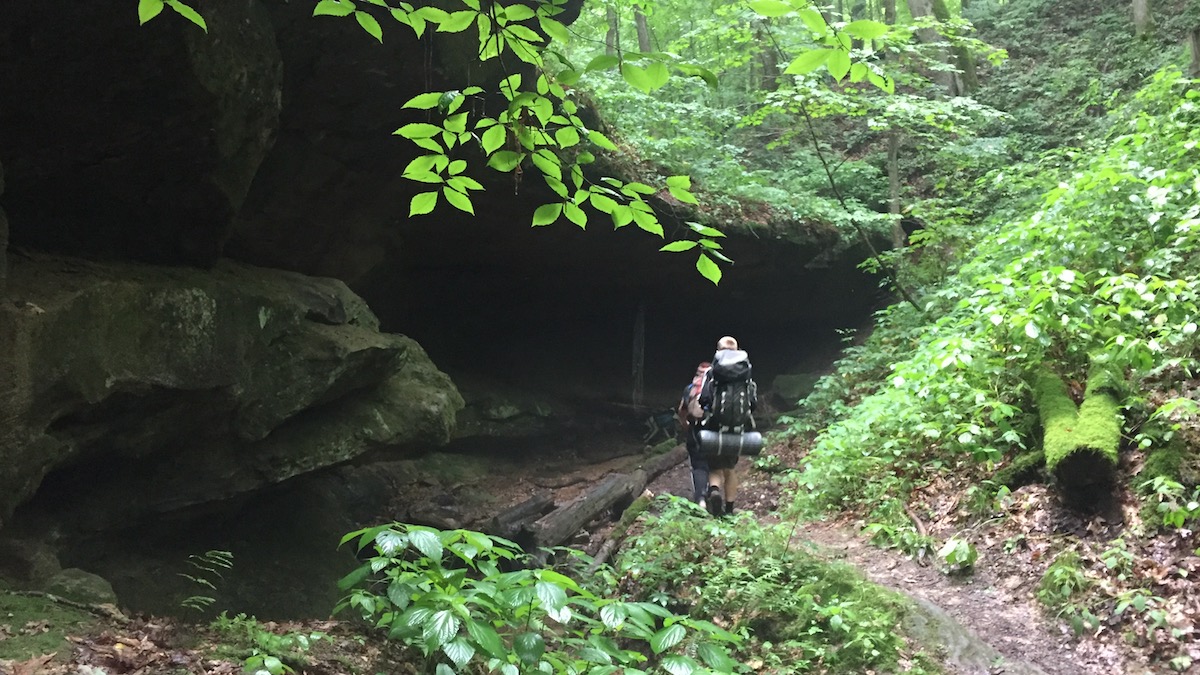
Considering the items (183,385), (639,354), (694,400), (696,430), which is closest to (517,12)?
(183,385)

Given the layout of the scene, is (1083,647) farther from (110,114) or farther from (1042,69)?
(1042,69)

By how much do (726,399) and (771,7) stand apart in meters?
5.02

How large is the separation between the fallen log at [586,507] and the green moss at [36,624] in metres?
4.15

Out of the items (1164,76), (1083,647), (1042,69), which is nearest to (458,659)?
(1083,647)

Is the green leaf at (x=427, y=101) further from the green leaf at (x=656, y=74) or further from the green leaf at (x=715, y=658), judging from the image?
the green leaf at (x=715, y=658)

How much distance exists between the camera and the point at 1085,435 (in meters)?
4.86

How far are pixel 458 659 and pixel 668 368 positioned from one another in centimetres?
1351

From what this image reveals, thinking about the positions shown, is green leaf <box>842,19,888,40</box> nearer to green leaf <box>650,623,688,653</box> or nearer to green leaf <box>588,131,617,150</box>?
green leaf <box>588,131,617,150</box>

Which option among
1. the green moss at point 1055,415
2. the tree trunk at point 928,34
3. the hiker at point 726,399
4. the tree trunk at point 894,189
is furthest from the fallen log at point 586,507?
the tree trunk at point 928,34

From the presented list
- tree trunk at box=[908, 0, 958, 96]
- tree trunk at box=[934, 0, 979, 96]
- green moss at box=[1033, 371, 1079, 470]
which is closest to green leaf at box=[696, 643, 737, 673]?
green moss at box=[1033, 371, 1079, 470]

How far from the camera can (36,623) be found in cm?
317

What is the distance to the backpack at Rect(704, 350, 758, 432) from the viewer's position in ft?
21.2

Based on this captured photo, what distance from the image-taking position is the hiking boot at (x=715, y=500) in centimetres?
681

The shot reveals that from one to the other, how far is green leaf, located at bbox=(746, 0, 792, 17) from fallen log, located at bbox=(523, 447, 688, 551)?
6.03 m
